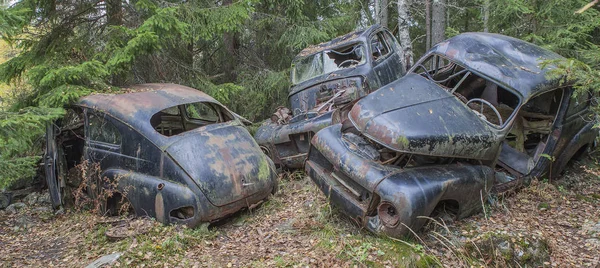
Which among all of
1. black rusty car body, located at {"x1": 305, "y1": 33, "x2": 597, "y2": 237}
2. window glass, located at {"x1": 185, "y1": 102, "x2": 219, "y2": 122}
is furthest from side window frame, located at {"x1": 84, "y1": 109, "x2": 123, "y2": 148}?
black rusty car body, located at {"x1": 305, "y1": 33, "x2": 597, "y2": 237}

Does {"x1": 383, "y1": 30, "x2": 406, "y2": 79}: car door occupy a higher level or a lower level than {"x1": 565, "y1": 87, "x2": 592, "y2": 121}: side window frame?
higher

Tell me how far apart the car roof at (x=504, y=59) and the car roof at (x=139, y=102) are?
369cm

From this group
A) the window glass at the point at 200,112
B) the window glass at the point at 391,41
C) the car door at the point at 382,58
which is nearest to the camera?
the window glass at the point at 200,112

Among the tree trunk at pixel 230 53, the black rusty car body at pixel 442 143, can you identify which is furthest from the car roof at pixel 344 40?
the tree trunk at pixel 230 53

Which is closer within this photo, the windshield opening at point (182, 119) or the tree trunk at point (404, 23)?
the windshield opening at point (182, 119)

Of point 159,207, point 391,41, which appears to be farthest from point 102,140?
point 391,41

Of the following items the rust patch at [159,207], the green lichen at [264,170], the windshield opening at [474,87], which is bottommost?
the rust patch at [159,207]

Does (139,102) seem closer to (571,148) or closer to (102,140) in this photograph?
(102,140)

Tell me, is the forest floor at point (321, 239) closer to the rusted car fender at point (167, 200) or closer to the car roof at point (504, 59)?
the rusted car fender at point (167, 200)

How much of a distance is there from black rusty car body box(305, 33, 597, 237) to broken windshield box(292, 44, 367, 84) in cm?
230

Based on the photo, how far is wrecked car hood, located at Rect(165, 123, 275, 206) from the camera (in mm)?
5031

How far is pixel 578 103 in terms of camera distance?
5805 millimetres

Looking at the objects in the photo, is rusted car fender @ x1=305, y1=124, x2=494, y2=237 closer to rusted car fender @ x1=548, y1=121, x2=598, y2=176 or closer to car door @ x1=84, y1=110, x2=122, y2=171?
rusted car fender @ x1=548, y1=121, x2=598, y2=176

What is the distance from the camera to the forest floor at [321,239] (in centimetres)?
419
